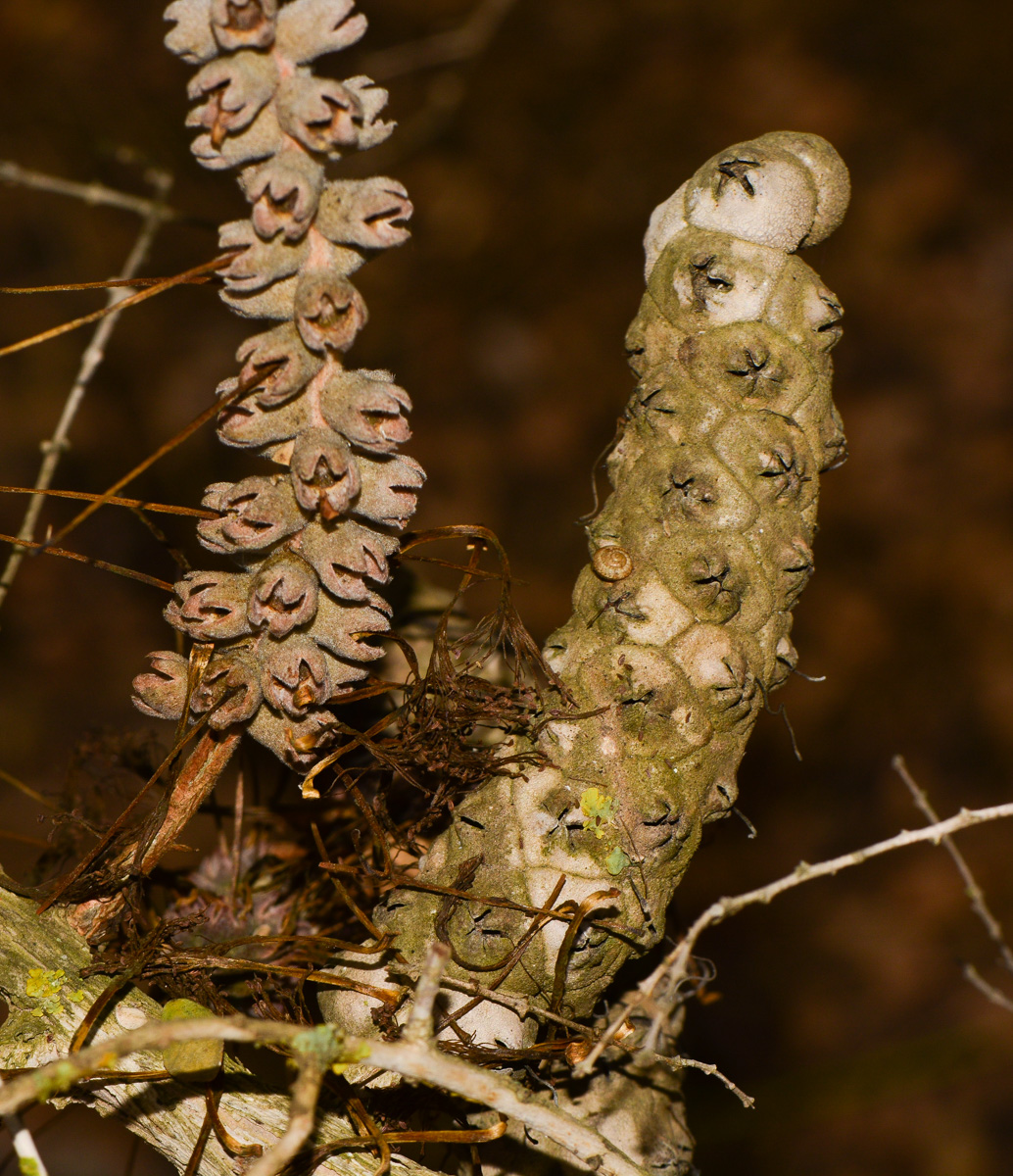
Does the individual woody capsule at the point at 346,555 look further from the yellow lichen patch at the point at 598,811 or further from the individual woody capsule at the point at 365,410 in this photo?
the yellow lichen patch at the point at 598,811

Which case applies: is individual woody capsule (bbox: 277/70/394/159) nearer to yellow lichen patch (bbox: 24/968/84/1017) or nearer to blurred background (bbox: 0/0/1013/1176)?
yellow lichen patch (bbox: 24/968/84/1017)

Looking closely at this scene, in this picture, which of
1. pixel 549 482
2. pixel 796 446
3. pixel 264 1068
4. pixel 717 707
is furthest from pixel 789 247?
pixel 549 482

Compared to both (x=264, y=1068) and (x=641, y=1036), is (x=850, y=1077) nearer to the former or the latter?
(x=264, y=1068)

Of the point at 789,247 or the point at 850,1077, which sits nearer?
the point at 789,247

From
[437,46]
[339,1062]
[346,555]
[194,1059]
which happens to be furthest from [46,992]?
[437,46]

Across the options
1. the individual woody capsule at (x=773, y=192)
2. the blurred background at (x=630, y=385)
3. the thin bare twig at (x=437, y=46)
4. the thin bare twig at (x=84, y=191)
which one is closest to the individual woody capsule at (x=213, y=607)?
the individual woody capsule at (x=773, y=192)

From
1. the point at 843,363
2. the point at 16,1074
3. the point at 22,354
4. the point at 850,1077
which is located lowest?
the point at 850,1077
